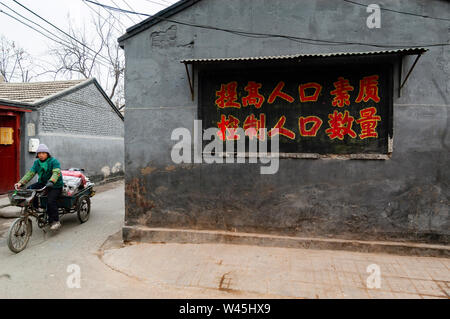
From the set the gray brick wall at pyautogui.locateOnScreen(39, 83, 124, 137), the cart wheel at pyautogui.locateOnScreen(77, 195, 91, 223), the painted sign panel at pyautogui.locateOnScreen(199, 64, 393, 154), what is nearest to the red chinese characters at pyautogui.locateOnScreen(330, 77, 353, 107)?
the painted sign panel at pyautogui.locateOnScreen(199, 64, 393, 154)

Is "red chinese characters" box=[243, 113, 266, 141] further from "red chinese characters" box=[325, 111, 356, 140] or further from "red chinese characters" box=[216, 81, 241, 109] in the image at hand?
"red chinese characters" box=[325, 111, 356, 140]

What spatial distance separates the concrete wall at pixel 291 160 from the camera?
4715 mm

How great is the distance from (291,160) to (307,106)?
103 centimetres

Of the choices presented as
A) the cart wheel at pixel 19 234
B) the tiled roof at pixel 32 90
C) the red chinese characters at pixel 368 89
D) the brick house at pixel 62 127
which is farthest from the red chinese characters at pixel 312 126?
the tiled roof at pixel 32 90

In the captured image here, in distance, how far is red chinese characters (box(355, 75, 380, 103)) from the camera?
4.81 m

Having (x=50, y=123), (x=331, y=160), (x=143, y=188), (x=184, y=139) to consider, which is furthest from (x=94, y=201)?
(x=331, y=160)

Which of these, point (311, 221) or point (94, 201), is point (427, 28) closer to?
point (311, 221)

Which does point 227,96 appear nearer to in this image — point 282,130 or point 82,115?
point 282,130

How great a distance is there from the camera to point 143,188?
5453 millimetres

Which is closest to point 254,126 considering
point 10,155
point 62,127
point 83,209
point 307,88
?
point 307,88

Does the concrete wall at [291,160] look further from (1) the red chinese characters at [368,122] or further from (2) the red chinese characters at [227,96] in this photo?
(2) the red chinese characters at [227,96]

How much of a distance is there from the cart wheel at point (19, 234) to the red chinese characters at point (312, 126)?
18.0ft

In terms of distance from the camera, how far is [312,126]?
16.4ft
